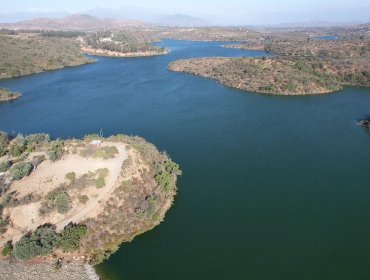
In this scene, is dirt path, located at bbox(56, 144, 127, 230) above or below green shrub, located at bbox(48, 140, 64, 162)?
below

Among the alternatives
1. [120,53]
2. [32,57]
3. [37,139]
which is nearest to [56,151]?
[37,139]

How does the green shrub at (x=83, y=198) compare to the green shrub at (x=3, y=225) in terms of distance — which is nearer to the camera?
the green shrub at (x=3, y=225)

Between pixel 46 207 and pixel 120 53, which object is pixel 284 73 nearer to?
pixel 46 207

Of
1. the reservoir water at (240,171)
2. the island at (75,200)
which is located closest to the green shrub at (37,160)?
the island at (75,200)

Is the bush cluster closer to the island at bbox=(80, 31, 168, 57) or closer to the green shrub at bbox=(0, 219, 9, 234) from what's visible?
the green shrub at bbox=(0, 219, 9, 234)

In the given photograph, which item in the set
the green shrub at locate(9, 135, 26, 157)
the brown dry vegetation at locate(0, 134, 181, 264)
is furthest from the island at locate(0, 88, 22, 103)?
the brown dry vegetation at locate(0, 134, 181, 264)

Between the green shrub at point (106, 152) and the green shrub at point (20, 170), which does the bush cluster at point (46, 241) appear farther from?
the green shrub at point (106, 152)

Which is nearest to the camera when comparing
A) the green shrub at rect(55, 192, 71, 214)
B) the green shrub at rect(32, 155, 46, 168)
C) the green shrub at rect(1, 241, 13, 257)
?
the green shrub at rect(1, 241, 13, 257)
